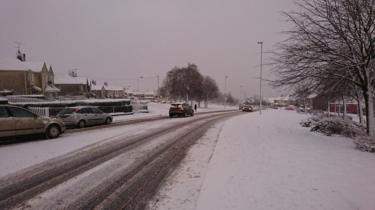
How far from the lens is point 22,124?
1113 cm

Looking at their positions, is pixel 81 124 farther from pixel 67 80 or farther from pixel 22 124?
pixel 67 80

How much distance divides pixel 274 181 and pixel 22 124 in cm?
1103

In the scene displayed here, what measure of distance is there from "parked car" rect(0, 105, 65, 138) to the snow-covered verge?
7910 mm

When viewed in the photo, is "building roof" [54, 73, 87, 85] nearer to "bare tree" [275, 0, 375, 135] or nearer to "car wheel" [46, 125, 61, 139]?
"car wheel" [46, 125, 61, 139]

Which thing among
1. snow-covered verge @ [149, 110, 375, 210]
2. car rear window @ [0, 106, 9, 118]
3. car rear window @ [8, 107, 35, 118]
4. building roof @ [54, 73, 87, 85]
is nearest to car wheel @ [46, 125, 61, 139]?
car rear window @ [8, 107, 35, 118]

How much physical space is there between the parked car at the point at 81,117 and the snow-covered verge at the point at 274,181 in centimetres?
1189

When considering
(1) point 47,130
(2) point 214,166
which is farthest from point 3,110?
(2) point 214,166

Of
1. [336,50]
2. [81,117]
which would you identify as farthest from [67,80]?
[336,50]

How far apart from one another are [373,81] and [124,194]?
1269cm

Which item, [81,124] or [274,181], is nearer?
[274,181]

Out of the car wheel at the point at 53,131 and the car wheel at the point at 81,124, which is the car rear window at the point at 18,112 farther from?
the car wheel at the point at 81,124

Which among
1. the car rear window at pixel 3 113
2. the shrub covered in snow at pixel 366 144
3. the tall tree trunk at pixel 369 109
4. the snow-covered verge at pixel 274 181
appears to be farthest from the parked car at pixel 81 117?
the tall tree trunk at pixel 369 109

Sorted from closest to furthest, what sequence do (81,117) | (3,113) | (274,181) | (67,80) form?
(274,181) → (3,113) → (81,117) → (67,80)

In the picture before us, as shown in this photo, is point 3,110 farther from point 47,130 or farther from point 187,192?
point 187,192
